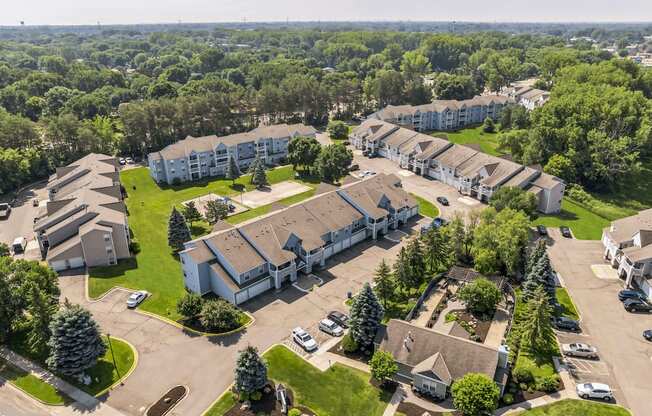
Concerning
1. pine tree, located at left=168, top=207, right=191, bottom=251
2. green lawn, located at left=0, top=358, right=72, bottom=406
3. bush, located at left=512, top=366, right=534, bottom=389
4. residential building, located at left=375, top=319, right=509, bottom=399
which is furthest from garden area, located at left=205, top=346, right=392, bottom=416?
pine tree, located at left=168, top=207, right=191, bottom=251

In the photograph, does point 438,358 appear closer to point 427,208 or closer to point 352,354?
point 352,354

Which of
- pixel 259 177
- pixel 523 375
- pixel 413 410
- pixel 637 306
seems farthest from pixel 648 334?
pixel 259 177

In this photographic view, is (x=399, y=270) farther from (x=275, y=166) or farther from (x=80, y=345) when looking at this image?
(x=275, y=166)

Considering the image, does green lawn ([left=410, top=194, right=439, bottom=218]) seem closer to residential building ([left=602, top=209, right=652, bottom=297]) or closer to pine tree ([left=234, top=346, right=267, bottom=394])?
residential building ([left=602, top=209, right=652, bottom=297])

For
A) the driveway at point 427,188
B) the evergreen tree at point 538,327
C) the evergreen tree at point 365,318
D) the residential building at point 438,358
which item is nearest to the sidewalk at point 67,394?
the evergreen tree at point 365,318

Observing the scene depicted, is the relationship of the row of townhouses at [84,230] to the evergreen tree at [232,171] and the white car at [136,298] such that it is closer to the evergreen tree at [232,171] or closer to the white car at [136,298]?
the white car at [136,298]
